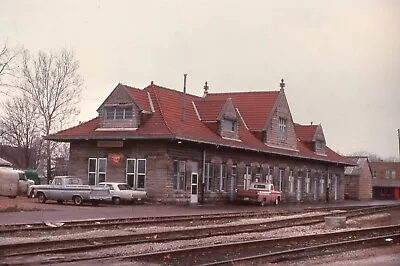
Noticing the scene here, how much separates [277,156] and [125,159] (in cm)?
1613

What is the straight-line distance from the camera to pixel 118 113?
138ft

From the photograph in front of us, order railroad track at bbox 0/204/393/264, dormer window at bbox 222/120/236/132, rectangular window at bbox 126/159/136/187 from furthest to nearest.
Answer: dormer window at bbox 222/120/236/132 → rectangular window at bbox 126/159/136/187 → railroad track at bbox 0/204/393/264

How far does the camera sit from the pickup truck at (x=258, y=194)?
45.1 meters

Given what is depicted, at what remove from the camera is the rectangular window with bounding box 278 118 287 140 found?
54644mm

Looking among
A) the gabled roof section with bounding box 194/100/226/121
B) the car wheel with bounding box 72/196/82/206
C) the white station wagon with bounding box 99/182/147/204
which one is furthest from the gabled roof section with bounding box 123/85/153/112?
the car wheel with bounding box 72/196/82/206

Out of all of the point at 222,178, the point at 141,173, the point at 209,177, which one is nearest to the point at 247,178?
the point at 222,178

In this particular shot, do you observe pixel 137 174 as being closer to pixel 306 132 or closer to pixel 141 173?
pixel 141 173

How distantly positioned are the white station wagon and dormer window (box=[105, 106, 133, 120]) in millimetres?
4786

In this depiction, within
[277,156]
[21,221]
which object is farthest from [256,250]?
[277,156]

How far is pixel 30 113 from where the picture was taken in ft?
206

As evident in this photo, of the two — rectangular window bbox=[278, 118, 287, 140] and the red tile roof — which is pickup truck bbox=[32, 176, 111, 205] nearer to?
the red tile roof

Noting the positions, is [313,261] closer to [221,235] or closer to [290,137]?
[221,235]

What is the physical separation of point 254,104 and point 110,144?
655 inches

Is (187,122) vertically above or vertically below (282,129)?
below
